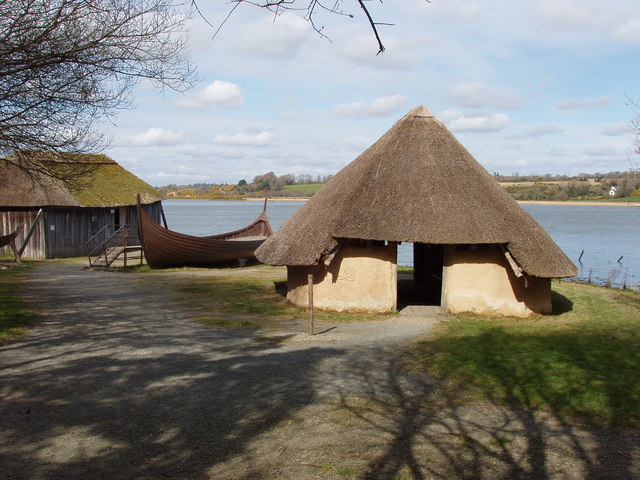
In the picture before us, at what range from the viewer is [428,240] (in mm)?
A: 14109

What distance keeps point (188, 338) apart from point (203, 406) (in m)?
4.36

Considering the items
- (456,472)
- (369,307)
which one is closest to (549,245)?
(369,307)

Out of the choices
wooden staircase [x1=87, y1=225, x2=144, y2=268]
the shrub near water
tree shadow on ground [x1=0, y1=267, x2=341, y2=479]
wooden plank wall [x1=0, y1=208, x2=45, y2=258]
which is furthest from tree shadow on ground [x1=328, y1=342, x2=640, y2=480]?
wooden plank wall [x1=0, y1=208, x2=45, y2=258]

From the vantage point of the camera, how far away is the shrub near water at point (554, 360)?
8.63 meters

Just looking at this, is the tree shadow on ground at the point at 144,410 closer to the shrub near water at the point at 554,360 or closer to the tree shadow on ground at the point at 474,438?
the tree shadow on ground at the point at 474,438

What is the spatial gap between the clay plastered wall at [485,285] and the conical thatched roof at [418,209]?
0.70m

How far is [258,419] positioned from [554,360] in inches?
224

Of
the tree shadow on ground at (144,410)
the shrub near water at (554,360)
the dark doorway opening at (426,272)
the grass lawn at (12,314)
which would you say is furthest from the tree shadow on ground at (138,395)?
the dark doorway opening at (426,272)

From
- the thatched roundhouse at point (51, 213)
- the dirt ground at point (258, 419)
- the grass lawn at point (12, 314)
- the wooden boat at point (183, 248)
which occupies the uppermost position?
the thatched roundhouse at point (51, 213)

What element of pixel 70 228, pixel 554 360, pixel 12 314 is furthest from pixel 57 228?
pixel 554 360

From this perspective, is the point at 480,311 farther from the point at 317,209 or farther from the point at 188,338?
the point at 188,338

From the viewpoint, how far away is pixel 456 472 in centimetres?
619

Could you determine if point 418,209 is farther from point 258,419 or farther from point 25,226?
point 25,226

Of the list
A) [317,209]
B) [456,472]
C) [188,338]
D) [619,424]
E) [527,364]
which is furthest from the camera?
[317,209]
